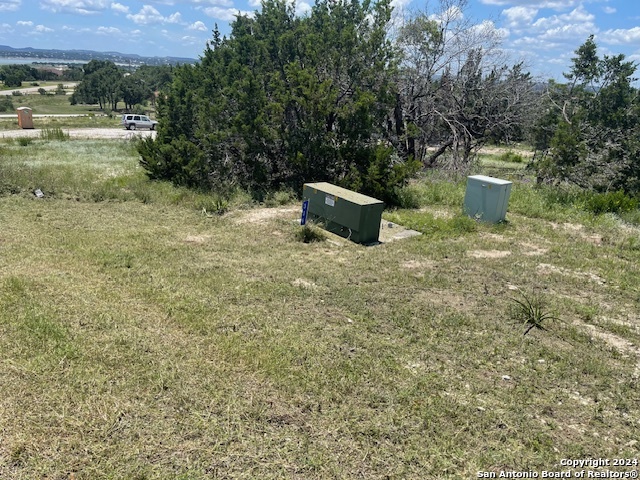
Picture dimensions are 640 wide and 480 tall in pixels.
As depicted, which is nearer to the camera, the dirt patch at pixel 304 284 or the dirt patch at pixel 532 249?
the dirt patch at pixel 304 284

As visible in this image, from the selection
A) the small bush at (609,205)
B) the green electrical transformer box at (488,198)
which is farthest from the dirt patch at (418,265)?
the small bush at (609,205)

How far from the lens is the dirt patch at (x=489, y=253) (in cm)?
728

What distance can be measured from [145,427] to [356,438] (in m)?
1.45

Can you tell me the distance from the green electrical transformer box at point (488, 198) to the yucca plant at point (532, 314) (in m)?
4.07

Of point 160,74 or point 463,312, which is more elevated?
point 160,74

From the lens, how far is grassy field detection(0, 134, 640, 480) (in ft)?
9.82

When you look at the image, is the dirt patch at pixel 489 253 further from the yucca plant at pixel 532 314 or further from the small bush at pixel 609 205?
the small bush at pixel 609 205

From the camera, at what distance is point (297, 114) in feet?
40.9

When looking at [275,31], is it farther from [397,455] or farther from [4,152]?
[397,455]

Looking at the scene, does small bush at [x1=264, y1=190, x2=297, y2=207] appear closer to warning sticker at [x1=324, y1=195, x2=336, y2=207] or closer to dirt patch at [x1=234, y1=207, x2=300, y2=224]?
dirt patch at [x1=234, y1=207, x2=300, y2=224]

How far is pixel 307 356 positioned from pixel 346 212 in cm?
427

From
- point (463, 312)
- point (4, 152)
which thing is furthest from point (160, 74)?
point (463, 312)

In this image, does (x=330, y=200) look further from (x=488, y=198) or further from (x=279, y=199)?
(x=488, y=198)

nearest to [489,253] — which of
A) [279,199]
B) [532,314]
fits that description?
[532,314]
